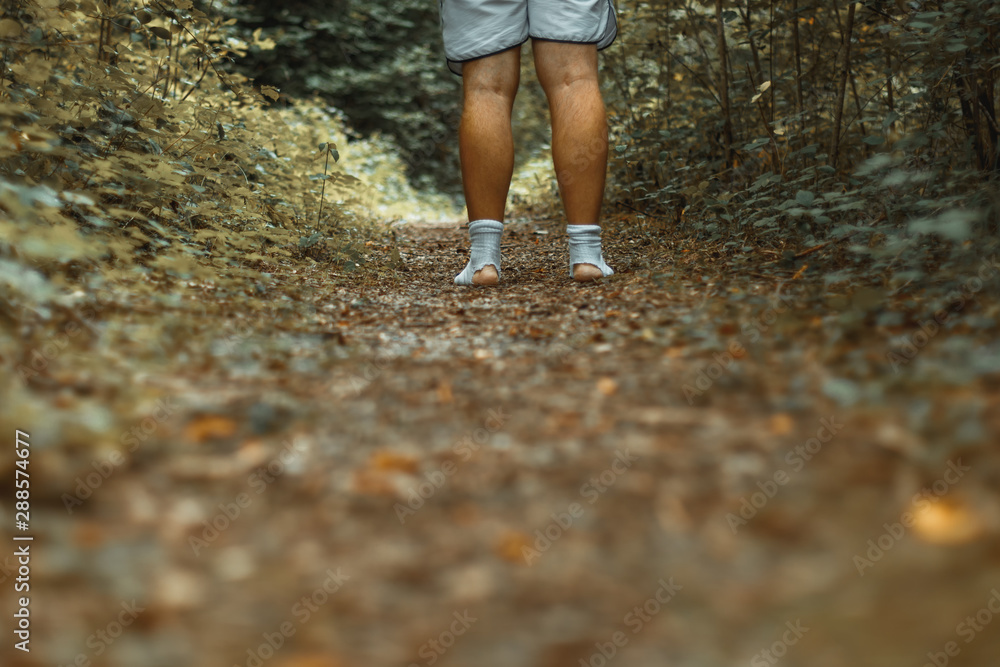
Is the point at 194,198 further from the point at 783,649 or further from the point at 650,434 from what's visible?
the point at 783,649

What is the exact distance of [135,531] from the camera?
1.02 metres

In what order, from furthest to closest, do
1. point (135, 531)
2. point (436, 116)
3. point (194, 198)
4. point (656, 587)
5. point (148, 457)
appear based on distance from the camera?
point (436, 116)
point (194, 198)
point (148, 457)
point (135, 531)
point (656, 587)

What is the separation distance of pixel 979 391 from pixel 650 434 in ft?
1.88

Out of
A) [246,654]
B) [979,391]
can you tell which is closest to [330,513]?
[246,654]
